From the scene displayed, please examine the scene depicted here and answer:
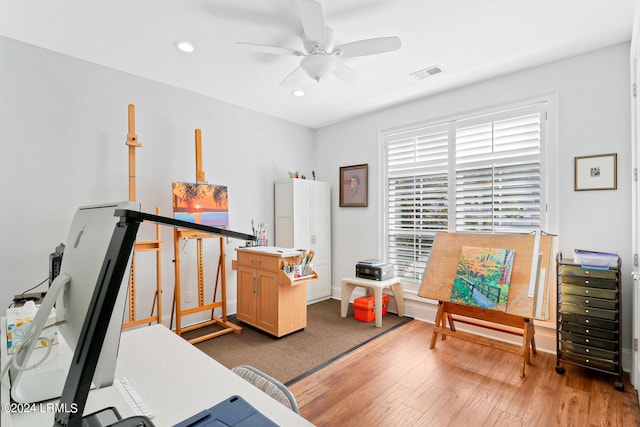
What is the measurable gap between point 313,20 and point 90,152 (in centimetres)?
246

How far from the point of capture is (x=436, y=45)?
8.64 ft

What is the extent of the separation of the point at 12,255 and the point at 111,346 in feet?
9.35

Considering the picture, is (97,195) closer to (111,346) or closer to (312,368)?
(312,368)

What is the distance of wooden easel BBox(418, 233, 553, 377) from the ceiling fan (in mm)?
1989

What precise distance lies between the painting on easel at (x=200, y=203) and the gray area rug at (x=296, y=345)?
125cm

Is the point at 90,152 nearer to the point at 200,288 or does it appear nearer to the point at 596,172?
the point at 200,288

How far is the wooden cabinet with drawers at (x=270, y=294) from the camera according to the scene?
3180mm

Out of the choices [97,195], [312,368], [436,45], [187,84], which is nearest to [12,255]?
[97,195]

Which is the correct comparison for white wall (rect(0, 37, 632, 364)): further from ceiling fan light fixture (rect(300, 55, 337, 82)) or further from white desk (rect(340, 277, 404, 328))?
ceiling fan light fixture (rect(300, 55, 337, 82))

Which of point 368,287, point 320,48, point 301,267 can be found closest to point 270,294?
point 301,267

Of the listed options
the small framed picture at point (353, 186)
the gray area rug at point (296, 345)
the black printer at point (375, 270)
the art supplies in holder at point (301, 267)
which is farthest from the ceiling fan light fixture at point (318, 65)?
the gray area rug at point (296, 345)

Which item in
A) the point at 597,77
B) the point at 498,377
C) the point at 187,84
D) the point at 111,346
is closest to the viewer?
the point at 111,346

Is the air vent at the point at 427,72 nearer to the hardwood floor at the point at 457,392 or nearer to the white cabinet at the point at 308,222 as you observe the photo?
the white cabinet at the point at 308,222

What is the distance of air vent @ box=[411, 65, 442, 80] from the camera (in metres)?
3.04
